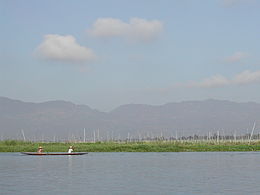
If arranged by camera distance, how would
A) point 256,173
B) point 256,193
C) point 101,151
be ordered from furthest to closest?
1. point 101,151
2. point 256,173
3. point 256,193

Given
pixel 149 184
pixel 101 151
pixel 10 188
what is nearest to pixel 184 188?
pixel 149 184

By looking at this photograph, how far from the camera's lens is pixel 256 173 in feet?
103

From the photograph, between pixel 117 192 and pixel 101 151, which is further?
pixel 101 151

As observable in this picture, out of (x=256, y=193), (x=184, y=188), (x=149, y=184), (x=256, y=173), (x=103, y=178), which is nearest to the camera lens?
(x=256, y=193)

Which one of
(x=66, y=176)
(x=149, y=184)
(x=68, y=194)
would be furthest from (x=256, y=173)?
(x=68, y=194)

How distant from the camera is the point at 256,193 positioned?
70.7 ft

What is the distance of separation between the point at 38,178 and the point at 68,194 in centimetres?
788

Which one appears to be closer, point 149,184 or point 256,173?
point 149,184

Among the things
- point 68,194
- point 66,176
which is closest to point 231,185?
point 68,194

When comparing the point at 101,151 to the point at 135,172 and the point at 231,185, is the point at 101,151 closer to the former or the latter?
the point at 135,172

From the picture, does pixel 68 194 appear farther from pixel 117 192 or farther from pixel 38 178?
pixel 38 178

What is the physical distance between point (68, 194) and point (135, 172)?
37.8 feet

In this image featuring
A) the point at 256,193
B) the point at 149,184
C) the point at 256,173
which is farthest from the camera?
the point at 256,173

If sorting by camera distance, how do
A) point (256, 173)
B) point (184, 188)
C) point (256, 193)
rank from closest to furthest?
point (256, 193), point (184, 188), point (256, 173)
